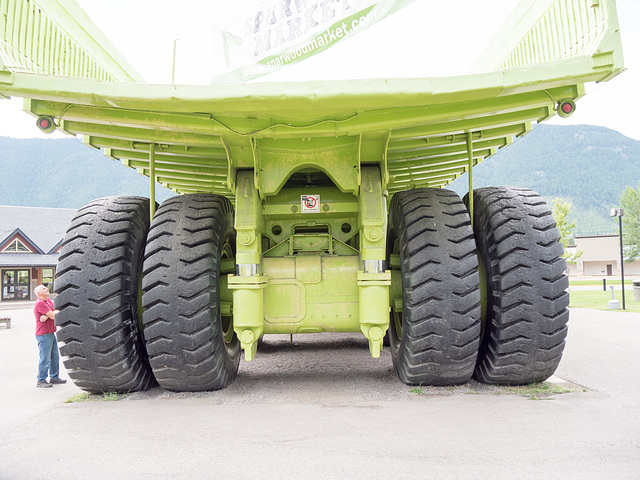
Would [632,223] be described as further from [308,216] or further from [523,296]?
[308,216]

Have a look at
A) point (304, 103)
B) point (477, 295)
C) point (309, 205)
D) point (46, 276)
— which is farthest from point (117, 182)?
point (477, 295)

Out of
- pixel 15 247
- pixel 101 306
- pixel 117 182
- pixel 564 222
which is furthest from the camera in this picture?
pixel 117 182

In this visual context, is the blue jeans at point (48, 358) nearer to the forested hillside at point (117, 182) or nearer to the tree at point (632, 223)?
the tree at point (632, 223)

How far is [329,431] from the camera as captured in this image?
10.8 ft

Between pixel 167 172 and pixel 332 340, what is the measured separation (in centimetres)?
380

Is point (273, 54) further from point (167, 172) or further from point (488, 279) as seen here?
point (488, 279)

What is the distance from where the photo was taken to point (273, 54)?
6.79 m

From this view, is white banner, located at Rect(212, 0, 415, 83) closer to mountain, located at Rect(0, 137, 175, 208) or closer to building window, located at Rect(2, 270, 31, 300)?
building window, located at Rect(2, 270, 31, 300)

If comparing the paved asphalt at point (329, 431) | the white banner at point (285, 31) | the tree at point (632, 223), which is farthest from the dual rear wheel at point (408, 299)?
the tree at point (632, 223)

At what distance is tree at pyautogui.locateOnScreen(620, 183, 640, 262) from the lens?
2514 inches

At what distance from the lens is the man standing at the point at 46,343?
561 cm

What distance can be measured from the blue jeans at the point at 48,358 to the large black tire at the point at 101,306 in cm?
165

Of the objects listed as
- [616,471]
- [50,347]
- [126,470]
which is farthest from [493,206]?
[50,347]

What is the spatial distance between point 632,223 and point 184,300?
73365mm
